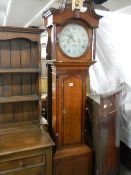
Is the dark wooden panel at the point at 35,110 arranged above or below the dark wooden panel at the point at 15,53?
below

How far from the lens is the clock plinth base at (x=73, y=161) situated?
207 cm

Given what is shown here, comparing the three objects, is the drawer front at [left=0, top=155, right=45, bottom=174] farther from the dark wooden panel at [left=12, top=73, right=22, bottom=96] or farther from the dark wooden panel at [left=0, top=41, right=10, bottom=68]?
the dark wooden panel at [left=0, top=41, right=10, bottom=68]

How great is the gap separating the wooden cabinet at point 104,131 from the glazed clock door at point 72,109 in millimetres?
142

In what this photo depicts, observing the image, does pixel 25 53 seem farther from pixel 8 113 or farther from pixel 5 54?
pixel 8 113

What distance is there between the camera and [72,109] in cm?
208

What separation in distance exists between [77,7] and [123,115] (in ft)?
4.43

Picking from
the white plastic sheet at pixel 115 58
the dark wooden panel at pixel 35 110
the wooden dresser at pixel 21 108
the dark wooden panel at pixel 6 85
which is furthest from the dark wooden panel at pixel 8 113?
the white plastic sheet at pixel 115 58

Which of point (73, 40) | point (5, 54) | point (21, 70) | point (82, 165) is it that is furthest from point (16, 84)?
point (82, 165)

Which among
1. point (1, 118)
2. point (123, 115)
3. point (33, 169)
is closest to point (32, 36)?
point (1, 118)

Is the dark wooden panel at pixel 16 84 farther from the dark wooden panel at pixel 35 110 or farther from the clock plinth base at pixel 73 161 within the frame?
the clock plinth base at pixel 73 161

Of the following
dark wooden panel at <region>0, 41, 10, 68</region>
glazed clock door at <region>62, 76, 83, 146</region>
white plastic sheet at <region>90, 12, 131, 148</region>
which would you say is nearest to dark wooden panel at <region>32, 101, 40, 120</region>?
glazed clock door at <region>62, 76, 83, 146</region>

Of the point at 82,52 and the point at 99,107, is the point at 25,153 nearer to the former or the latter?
the point at 99,107

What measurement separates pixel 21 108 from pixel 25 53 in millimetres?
577

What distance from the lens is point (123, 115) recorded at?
2502mm
